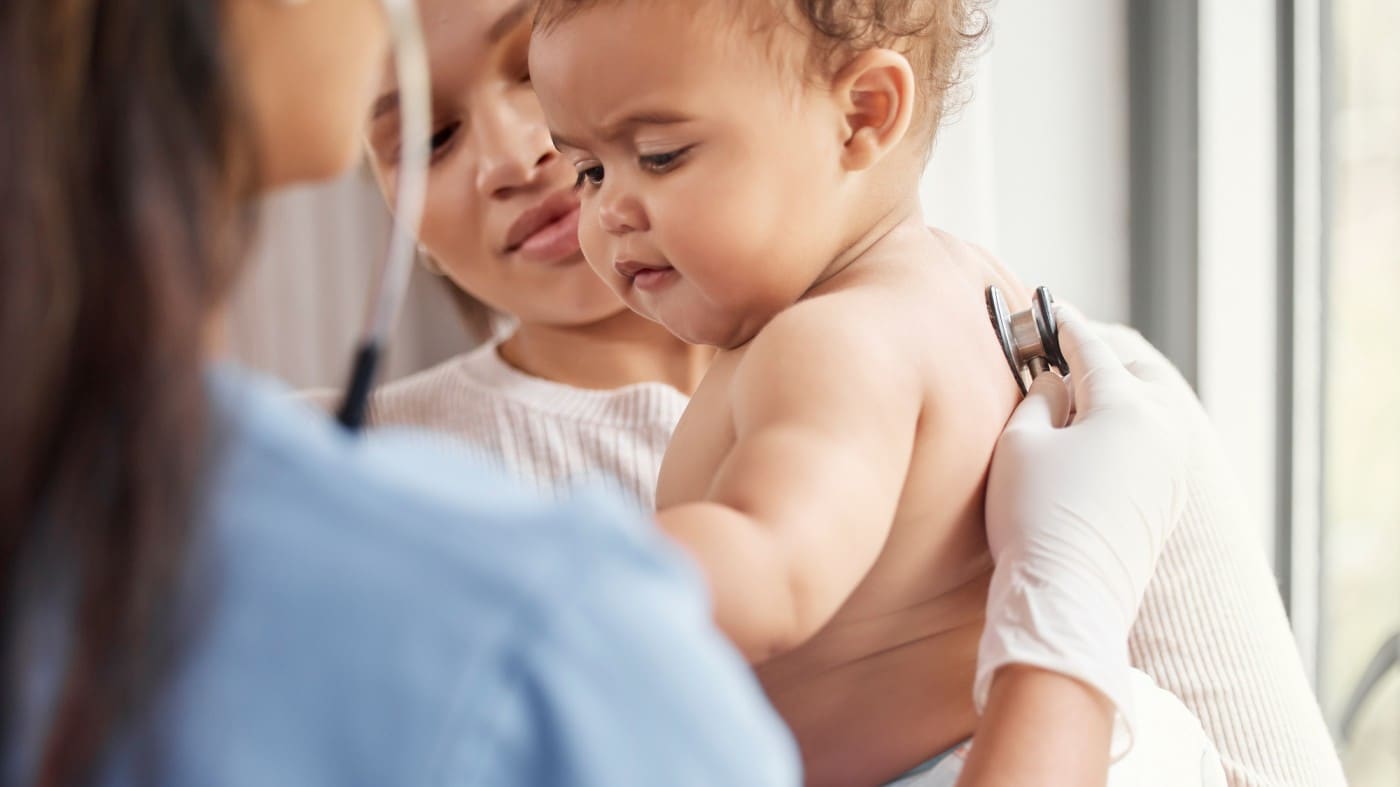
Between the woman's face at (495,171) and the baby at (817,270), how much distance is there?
0.32 meters

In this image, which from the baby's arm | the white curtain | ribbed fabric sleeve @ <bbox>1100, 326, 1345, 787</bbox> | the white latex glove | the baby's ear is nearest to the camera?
the baby's arm

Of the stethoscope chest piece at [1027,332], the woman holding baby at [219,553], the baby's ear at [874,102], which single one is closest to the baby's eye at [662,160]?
the baby's ear at [874,102]

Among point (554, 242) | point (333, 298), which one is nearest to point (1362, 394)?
point (554, 242)

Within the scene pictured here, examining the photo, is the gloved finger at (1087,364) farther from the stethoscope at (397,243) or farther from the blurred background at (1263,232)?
the blurred background at (1263,232)

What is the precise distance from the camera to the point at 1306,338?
1817 mm

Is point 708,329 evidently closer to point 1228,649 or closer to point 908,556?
point 908,556

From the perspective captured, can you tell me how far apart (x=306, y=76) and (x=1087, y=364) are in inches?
26.1

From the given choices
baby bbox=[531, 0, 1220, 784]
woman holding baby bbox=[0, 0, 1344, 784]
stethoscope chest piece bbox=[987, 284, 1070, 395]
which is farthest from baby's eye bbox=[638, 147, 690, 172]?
woman holding baby bbox=[0, 0, 1344, 784]

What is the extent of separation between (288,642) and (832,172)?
58cm

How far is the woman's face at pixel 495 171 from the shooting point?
120 cm

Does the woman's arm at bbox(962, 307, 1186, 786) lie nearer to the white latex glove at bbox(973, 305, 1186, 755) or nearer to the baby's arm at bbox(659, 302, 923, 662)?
the white latex glove at bbox(973, 305, 1186, 755)

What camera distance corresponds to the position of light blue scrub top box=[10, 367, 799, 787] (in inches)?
14.1

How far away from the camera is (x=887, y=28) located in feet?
2.82

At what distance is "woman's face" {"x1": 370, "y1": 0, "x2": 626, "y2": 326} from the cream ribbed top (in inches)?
4.7
